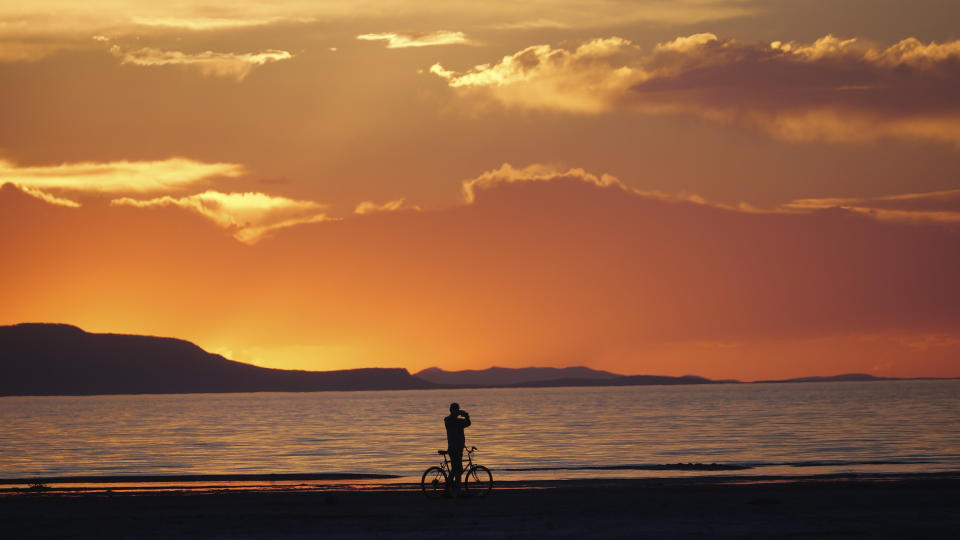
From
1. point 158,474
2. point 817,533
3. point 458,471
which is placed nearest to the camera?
point 817,533

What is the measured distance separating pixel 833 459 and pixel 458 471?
35305 millimetres

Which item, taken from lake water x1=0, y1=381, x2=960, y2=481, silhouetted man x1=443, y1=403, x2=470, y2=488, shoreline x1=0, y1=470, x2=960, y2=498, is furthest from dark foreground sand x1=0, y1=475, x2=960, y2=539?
lake water x1=0, y1=381, x2=960, y2=481

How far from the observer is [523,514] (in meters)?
28.9

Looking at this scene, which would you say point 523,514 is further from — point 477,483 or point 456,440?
point 477,483

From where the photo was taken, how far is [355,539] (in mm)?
24375

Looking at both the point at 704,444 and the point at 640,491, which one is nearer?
the point at 640,491

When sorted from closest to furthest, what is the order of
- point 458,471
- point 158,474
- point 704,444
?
point 458,471, point 158,474, point 704,444

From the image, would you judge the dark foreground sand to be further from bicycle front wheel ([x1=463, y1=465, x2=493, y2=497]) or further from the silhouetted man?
the silhouetted man

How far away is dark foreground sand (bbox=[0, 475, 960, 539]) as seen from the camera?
25078 mm

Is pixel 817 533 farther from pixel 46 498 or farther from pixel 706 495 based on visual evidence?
pixel 46 498

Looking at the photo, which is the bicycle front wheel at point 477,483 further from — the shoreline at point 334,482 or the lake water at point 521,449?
the lake water at point 521,449

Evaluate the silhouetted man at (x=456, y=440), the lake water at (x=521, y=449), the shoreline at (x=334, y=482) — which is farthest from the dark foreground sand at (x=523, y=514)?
the lake water at (x=521, y=449)

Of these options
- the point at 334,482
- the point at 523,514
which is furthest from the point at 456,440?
the point at 334,482

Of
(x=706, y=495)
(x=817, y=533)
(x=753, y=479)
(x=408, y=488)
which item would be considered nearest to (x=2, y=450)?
(x=408, y=488)
